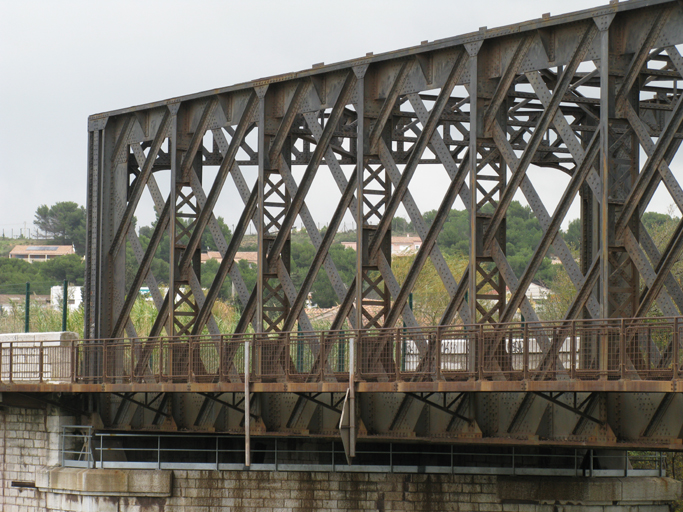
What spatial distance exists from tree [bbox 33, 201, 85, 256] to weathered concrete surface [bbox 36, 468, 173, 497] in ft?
477

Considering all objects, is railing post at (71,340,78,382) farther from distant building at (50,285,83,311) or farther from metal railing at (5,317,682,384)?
distant building at (50,285,83,311)

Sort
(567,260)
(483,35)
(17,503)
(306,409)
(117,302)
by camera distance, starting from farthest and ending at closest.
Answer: (117,302)
(17,503)
(306,409)
(483,35)
(567,260)

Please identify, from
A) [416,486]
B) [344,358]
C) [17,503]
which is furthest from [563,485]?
[17,503]

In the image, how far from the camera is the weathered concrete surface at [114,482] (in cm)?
2503

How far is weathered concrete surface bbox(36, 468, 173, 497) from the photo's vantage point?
25031 mm

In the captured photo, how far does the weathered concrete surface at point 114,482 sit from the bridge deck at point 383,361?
196cm

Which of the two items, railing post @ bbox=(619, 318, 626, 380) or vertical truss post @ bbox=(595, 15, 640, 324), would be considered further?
vertical truss post @ bbox=(595, 15, 640, 324)

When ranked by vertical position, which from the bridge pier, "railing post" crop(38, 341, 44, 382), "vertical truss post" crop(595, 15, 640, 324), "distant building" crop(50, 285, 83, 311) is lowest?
the bridge pier

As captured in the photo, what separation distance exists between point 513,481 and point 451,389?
549cm

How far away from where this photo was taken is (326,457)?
85.0ft

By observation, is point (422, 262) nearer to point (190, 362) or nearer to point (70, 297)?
point (190, 362)

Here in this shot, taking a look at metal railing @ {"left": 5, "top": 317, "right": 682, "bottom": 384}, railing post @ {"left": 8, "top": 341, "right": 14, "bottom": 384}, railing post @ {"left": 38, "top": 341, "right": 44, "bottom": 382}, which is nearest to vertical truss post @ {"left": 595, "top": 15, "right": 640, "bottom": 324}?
metal railing @ {"left": 5, "top": 317, "right": 682, "bottom": 384}

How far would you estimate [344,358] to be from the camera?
2209 centimetres

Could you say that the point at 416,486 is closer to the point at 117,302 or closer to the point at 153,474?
the point at 153,474
